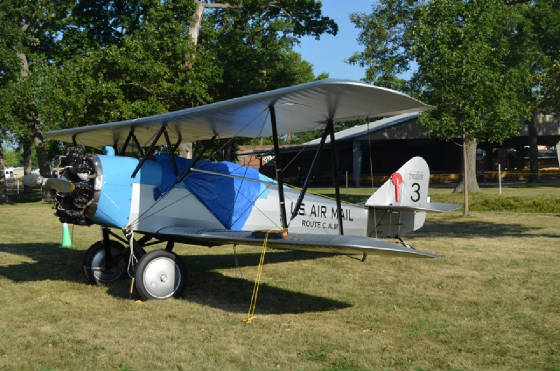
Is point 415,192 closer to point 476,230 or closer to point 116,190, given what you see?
point 116,190

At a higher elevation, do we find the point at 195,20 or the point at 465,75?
the point at 195,20

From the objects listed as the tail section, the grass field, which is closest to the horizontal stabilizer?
the tail section

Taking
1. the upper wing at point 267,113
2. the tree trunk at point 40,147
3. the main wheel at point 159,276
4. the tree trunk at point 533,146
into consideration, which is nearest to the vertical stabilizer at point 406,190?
the upper wing at point 267,113

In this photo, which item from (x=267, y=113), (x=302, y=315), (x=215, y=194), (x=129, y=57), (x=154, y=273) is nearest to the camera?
(x=302, y=315)

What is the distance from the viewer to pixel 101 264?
8.10 m

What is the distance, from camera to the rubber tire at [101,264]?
8016 millimetres

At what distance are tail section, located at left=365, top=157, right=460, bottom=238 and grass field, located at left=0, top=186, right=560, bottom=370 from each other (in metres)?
0.66

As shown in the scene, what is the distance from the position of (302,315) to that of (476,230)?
912cm

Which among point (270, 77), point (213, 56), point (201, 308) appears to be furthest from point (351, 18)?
point (201, 308)

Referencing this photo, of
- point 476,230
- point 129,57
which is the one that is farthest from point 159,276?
point 129,57

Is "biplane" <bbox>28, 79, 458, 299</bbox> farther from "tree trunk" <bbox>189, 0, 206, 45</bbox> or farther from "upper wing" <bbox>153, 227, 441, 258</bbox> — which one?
"tree trunk" <bbox>189, 0, 206, 45</bbox>

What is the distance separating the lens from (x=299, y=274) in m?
8.62

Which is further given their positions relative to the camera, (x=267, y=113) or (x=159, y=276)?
(x=267, y=113)

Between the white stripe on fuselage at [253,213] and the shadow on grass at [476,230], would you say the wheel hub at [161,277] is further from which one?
the shadow on grass at [476,230]
